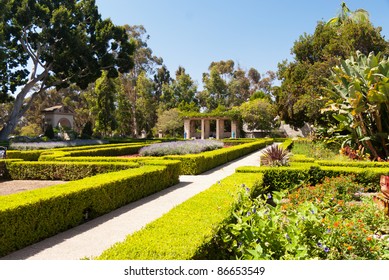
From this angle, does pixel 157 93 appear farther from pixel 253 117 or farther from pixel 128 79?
pixel 253 117

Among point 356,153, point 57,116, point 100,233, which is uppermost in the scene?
point 57,116

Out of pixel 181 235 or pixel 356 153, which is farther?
pixel 356 153

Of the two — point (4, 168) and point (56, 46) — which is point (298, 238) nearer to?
point (4, 168)

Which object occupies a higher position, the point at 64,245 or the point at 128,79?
the point at 128,79

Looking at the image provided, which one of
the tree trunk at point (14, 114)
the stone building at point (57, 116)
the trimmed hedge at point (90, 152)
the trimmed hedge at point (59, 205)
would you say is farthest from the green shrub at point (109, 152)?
the stone building at point (57, 116)

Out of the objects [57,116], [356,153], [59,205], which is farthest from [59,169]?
[57,116]

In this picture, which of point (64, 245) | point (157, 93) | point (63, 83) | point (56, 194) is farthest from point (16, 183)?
point (157, 93)

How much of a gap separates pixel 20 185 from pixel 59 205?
6.16 m

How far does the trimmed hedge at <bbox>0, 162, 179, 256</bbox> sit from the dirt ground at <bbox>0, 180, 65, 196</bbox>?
384cm

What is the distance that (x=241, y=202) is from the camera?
4723mm

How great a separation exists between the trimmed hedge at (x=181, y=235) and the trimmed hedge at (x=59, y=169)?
263 inches

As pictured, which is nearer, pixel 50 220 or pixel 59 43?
pixel 50 220

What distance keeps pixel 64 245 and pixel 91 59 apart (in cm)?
2897

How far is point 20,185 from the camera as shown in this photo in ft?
36.3
